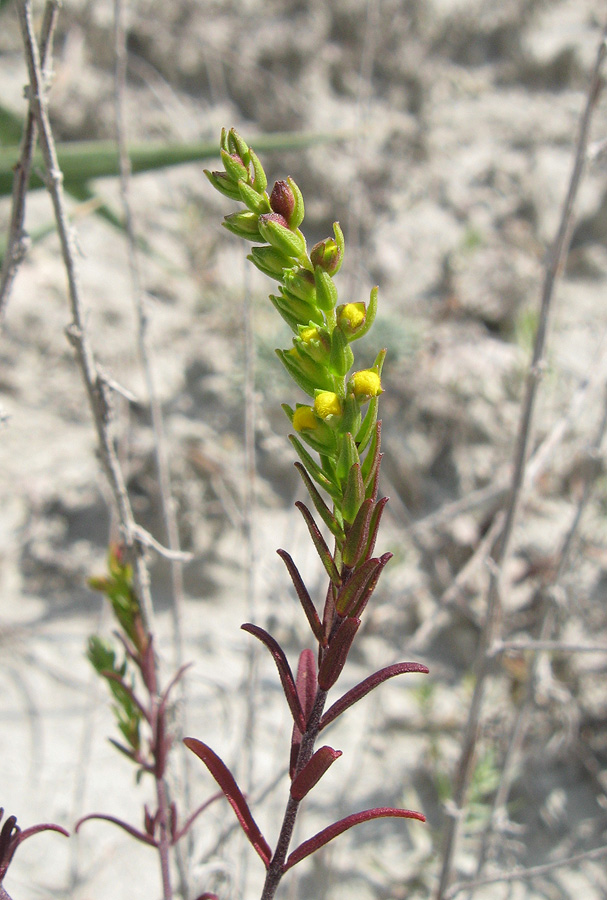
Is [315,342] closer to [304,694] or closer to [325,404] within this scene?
[325,404]

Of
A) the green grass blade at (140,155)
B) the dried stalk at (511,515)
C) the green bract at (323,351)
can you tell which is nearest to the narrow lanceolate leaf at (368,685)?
the green bract at (323,351)

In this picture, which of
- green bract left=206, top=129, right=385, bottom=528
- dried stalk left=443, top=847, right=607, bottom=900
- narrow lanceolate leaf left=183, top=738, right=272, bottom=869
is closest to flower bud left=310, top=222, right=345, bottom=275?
green bract left=206, top=129, right=385, bottom=528

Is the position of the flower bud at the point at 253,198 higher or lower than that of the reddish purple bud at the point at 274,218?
higher

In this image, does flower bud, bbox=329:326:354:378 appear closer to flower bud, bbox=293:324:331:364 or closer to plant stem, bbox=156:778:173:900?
flower bud, bbox=293:324:331:364

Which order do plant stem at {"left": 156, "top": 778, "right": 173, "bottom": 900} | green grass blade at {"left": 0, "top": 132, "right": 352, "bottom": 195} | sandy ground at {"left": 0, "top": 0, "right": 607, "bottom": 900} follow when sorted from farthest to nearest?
sandy ground at {"left": 0, "top": 0, "right": 607, "bottom": 900}
green grass blade at {"left": 0, "top": 132, "right": 352, "bottom": 195}
plant stem at {"left": 156, "top": 778, "right": 173, "bottom": 900}

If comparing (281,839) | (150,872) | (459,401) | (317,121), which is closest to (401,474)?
(459,401)

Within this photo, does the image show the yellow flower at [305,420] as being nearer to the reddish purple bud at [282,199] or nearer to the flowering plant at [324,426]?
the flowering plant at [324,426]

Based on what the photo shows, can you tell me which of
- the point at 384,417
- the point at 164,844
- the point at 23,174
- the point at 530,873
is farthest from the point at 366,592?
the point at 384,417
